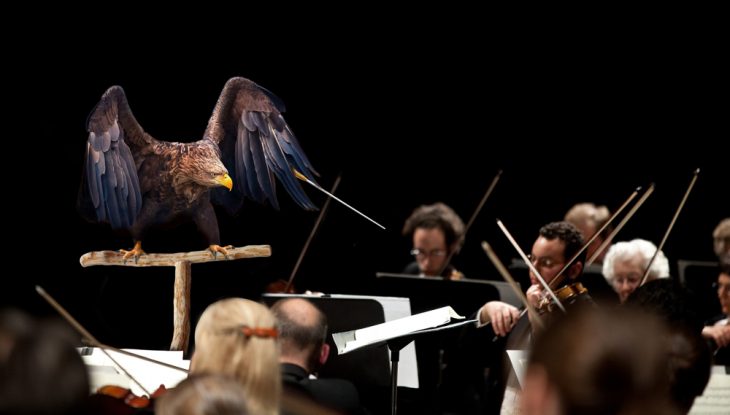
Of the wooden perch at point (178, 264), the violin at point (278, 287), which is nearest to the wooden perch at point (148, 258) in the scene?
the wooden perch at point (178, 264)

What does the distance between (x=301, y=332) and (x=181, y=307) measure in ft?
2.41

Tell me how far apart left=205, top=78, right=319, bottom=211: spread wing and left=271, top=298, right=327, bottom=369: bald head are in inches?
33.9

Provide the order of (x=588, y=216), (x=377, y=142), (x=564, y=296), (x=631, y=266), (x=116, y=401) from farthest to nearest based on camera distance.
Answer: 1. (x=377, y=142)
2. (x=588, y=216)
3. (x=631, y=266)
4. (x=564, y=296)
5. (x=116, y=401)

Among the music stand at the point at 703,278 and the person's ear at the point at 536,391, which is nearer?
the person's ear at the point at 536,391

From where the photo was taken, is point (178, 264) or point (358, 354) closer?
point (178, 264)

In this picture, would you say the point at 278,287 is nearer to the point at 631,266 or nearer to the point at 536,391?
the point at 631,266

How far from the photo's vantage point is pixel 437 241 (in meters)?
5.04

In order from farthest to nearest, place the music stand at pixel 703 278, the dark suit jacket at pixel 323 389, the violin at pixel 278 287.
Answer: the music stand at pixel 703 278
the violin at pixel 278 287
the dark suit jacket at pixel 323 389

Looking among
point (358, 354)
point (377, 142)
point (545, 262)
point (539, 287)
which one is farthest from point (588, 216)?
point (358, 354)

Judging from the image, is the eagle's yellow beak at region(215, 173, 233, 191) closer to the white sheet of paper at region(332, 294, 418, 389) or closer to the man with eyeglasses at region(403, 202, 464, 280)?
the white sheet of paper at region(332, 294, 418, 389)

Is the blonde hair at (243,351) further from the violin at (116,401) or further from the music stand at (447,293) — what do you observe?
the music stand at (447,293)

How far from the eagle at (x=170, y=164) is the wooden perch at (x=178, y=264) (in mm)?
30

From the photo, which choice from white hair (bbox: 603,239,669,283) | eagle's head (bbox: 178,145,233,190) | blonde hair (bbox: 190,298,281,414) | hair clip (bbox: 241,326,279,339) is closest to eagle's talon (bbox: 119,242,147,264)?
eagle's head (bbox: 178,145,233,190)

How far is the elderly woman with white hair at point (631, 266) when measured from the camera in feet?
14.5
